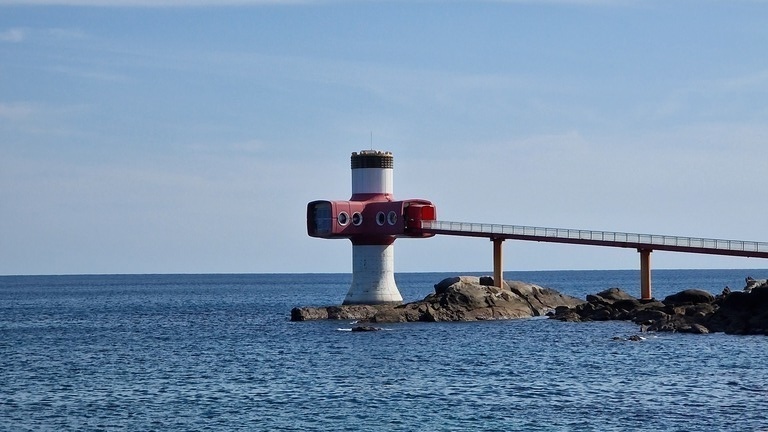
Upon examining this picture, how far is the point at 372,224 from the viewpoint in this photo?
7888 centimetres

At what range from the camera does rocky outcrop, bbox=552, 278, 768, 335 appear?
203 ft

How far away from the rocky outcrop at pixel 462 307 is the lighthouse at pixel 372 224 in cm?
208

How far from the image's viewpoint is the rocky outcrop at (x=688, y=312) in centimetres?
6200

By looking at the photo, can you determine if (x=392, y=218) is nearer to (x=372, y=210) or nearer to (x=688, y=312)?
(x=372, y=210)

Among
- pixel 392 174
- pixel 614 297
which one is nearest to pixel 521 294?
pixel 614 297

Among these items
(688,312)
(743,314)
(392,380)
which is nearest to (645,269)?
(688,312)

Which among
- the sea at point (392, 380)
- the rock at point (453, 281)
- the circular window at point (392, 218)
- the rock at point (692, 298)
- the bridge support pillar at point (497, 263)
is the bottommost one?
the sea at point (392, 380)

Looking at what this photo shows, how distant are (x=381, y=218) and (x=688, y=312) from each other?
21.3 meters

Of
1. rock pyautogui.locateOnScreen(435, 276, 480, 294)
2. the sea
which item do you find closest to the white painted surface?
rock pyautogui.locateOnScreen(435, 276, 480, 294)

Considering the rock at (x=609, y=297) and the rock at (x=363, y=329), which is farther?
the rock at (x=609, y=297)

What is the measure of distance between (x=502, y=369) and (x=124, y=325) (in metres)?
41.6

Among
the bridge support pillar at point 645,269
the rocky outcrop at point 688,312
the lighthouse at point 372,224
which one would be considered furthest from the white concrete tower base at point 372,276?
the bridge support pillar at point 645,269

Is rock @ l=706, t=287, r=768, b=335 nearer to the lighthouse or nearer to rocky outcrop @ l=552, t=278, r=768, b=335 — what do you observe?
rocky outcrop @ l=552, t=278, r=768, b=335

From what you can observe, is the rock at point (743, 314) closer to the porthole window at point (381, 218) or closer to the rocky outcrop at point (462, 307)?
the rocky outcrop at point (462, 307)
